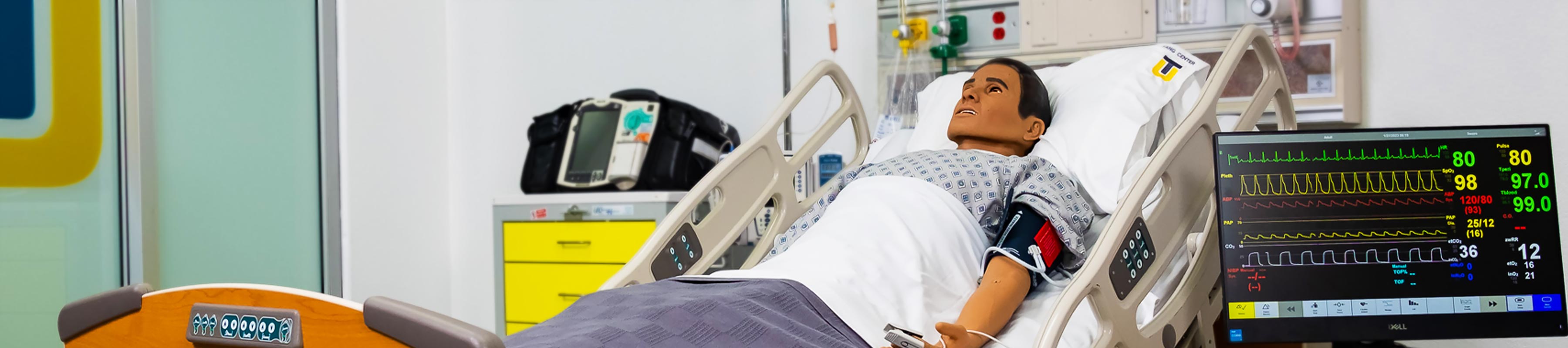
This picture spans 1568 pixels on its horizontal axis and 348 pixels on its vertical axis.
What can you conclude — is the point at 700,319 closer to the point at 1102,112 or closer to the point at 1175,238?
the point at 1175,238

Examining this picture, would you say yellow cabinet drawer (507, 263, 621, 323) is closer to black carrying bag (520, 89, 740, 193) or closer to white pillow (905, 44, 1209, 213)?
black carrying bag (520, 89, 740, 193)

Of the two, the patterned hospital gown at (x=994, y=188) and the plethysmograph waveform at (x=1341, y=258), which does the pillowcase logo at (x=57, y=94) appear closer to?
Answer: the patterned hospital gown at (x=994, y=188)

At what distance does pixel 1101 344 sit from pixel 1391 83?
61.6 inches

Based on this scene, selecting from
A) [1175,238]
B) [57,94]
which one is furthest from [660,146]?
[1175,238]

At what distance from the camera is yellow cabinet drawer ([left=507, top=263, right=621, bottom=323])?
3.22m

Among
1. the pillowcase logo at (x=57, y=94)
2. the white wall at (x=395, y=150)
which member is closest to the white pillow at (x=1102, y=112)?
the white wall at (x=395, y=150)

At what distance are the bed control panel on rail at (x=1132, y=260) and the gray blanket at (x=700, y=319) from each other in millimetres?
418

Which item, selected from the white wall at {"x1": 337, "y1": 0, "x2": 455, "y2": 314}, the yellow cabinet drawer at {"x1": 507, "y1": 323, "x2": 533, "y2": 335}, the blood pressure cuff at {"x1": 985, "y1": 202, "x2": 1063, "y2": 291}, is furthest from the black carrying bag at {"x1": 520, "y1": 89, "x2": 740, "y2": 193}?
the blood pressure cuff at {"x1": 985, "y1": 202, "x2": 1063, "y2": 291}

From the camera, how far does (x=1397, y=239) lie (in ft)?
5.29

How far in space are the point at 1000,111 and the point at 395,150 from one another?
8.46ft

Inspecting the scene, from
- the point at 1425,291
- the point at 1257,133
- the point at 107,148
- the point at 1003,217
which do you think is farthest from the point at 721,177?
the point at 107,148

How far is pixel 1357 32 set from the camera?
8.68ft

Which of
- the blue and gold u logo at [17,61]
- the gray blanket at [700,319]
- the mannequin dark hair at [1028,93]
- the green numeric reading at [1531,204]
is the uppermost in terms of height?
the blue and gold u logo at [17,61]

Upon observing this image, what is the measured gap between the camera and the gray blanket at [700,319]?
1317 mm
